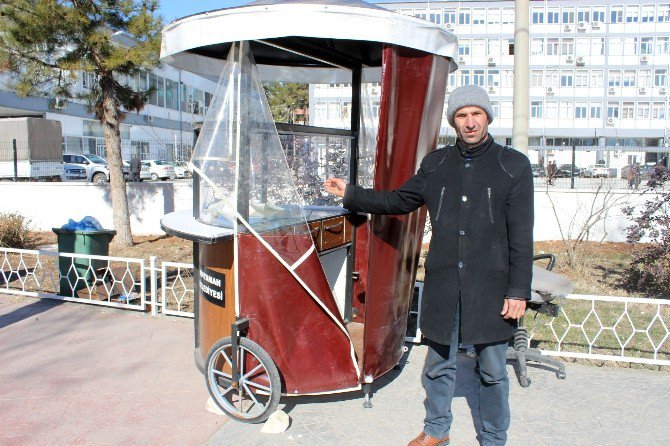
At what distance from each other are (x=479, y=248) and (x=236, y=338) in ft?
5.45

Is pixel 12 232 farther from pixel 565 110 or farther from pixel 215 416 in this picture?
pixel 565 110

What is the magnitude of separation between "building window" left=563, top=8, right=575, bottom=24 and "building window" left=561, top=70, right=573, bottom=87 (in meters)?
3.89

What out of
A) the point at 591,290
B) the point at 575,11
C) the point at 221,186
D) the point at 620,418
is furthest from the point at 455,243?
the point at 575,11

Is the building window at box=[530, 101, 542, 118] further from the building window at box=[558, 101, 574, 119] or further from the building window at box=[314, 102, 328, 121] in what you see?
the building window at box=[314, 102, 328, 121]

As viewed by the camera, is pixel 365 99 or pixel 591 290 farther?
pixel 591 290

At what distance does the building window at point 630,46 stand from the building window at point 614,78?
1.58 meters

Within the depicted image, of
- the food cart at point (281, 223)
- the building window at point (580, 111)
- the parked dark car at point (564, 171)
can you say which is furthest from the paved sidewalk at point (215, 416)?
the building window at point (580, 111)

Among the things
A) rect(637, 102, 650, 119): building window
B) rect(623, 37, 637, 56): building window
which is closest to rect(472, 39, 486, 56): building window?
rect(623, 37, 637, 56): building window

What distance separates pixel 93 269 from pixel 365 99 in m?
3.94

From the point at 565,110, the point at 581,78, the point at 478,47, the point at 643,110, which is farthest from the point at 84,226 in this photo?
the point at 643,110

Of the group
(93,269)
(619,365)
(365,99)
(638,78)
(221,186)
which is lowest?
(619,365)

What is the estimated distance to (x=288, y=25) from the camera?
3420 mm

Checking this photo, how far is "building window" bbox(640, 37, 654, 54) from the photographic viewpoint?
4541 cm

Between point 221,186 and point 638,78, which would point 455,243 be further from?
point 638,78
